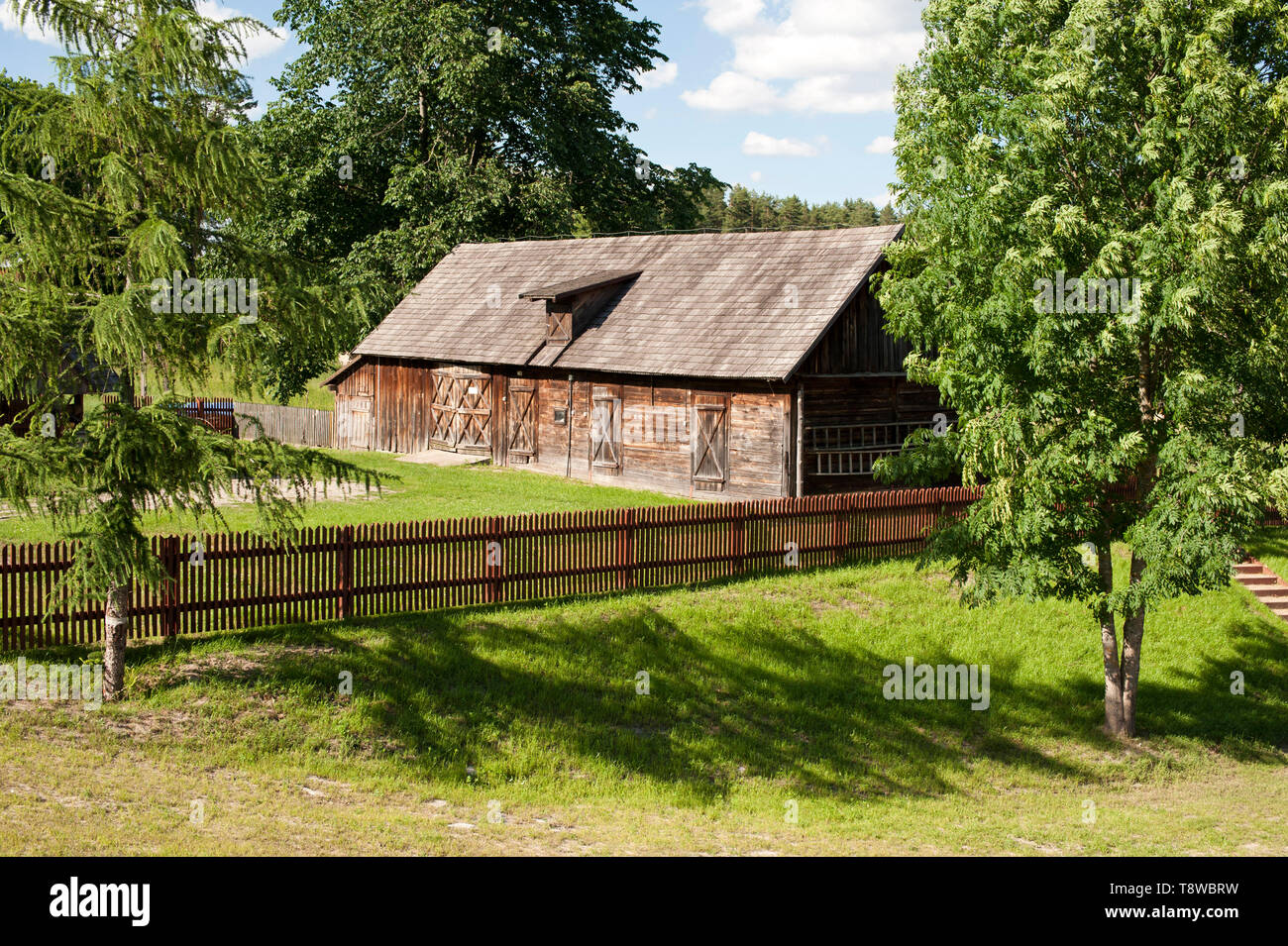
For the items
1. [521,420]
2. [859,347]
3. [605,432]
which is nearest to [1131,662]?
[859,347]

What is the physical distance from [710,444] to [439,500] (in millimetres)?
6002

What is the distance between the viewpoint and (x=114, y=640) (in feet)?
42.2

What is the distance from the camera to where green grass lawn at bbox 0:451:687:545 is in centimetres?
1956

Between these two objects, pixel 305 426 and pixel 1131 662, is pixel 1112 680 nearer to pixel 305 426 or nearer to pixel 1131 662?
pixel 1131 662

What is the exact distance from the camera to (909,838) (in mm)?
12555

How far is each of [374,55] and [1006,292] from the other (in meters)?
32.4

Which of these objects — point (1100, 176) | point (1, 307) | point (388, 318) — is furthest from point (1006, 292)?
point (388, 318)

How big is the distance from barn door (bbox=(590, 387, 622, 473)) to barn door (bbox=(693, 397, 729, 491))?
2.44 m

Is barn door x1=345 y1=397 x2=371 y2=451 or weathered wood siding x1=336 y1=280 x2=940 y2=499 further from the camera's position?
barn door x1=345 y1=397 x2=371 y2=451

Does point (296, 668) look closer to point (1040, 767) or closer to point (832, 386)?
point (1040, 767)

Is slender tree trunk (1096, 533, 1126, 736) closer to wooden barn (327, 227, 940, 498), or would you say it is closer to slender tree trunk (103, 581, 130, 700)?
wooden barn (327, 227, 940, 498)

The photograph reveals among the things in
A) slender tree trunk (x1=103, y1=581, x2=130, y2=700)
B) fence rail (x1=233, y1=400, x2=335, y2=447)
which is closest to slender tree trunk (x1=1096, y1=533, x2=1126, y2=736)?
slender tree trunk (x1=103, y1=581, x2=130, y2=700)

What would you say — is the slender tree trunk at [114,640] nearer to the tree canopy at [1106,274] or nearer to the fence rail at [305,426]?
the tree canopy at [1106,274]

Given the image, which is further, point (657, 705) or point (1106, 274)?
point (657, 705)
